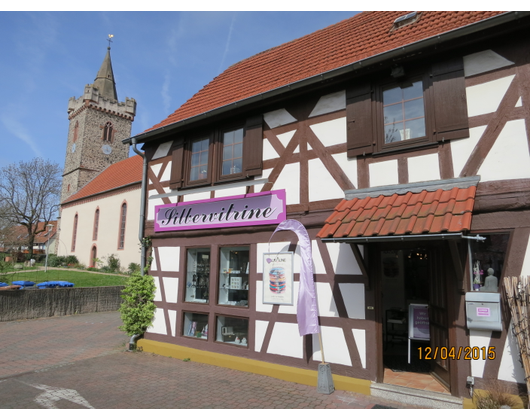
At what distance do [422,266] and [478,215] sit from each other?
365 cm

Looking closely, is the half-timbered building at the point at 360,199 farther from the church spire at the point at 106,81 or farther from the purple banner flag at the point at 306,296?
the church spire at the point at 106,81

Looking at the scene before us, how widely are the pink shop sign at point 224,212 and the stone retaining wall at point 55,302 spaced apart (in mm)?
8071

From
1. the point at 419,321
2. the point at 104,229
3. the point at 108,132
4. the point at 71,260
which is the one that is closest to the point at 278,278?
the point at 419,321

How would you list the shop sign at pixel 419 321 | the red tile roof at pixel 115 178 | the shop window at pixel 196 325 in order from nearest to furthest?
the shop sign at pixel 419 321 → the shop window at pixel 196 325 → the red tile roof at pixel 115 178

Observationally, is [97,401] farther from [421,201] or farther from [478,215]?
[478,215]

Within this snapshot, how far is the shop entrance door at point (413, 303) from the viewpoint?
5.66 meters

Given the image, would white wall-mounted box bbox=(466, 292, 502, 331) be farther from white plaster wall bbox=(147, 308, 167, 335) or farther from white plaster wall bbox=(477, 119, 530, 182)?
white plaster wall bbox=(147, 308, 167, 335)

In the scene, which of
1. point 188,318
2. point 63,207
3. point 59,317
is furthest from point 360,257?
point 63,207

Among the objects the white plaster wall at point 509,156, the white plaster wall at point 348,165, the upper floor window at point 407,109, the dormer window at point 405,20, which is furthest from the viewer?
the dormer window at point 405,20

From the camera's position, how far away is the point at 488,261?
507 cm

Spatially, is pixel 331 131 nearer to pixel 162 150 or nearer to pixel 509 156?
pixel 509 156

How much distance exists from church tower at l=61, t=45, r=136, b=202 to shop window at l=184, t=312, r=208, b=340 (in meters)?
38.0

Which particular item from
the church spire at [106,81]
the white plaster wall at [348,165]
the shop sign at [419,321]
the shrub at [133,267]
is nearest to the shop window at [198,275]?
the white plaster wall at [348,165]

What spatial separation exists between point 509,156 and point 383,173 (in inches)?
66.7
